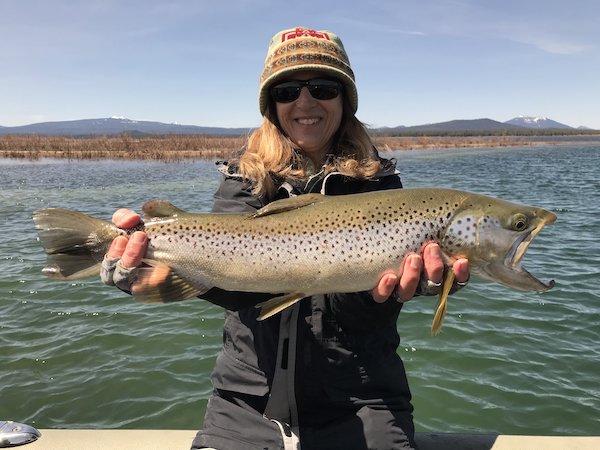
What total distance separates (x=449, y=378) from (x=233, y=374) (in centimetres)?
416

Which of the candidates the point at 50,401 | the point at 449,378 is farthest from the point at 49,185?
the point at 449,378

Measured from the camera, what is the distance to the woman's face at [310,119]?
3.88m

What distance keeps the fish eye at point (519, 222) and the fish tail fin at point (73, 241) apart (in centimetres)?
271

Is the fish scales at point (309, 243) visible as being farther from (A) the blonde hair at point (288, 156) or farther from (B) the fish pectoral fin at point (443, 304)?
(A) the blonde hair at point (288, 156)

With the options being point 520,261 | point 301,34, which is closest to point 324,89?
point 301,34

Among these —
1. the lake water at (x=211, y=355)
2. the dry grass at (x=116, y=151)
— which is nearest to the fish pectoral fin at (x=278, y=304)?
the lake water at (x=211, y=355)

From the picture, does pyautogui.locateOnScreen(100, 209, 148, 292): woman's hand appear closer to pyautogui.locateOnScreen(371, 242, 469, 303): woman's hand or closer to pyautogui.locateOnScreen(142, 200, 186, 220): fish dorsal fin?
pyautogui.locateOnScreen(142, 200, 186, 220): fish dorsal fin

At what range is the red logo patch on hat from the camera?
12.5ft

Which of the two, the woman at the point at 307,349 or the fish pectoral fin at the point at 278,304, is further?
the woman at the point at 307,349

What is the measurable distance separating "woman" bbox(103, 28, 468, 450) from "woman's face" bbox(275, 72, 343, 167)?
0.47 feet

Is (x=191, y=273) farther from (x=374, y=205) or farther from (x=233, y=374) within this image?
(x=374, y=205)

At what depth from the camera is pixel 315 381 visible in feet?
10.9

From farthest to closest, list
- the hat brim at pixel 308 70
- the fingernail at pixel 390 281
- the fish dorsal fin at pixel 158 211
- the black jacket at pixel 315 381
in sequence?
the hat brim at pixel 308 70 → the fish dorsal fin at pixel 158 211 → the black jacket at pixel 315 381 → the fingernail at pixel 390 281

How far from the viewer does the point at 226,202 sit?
377cm
